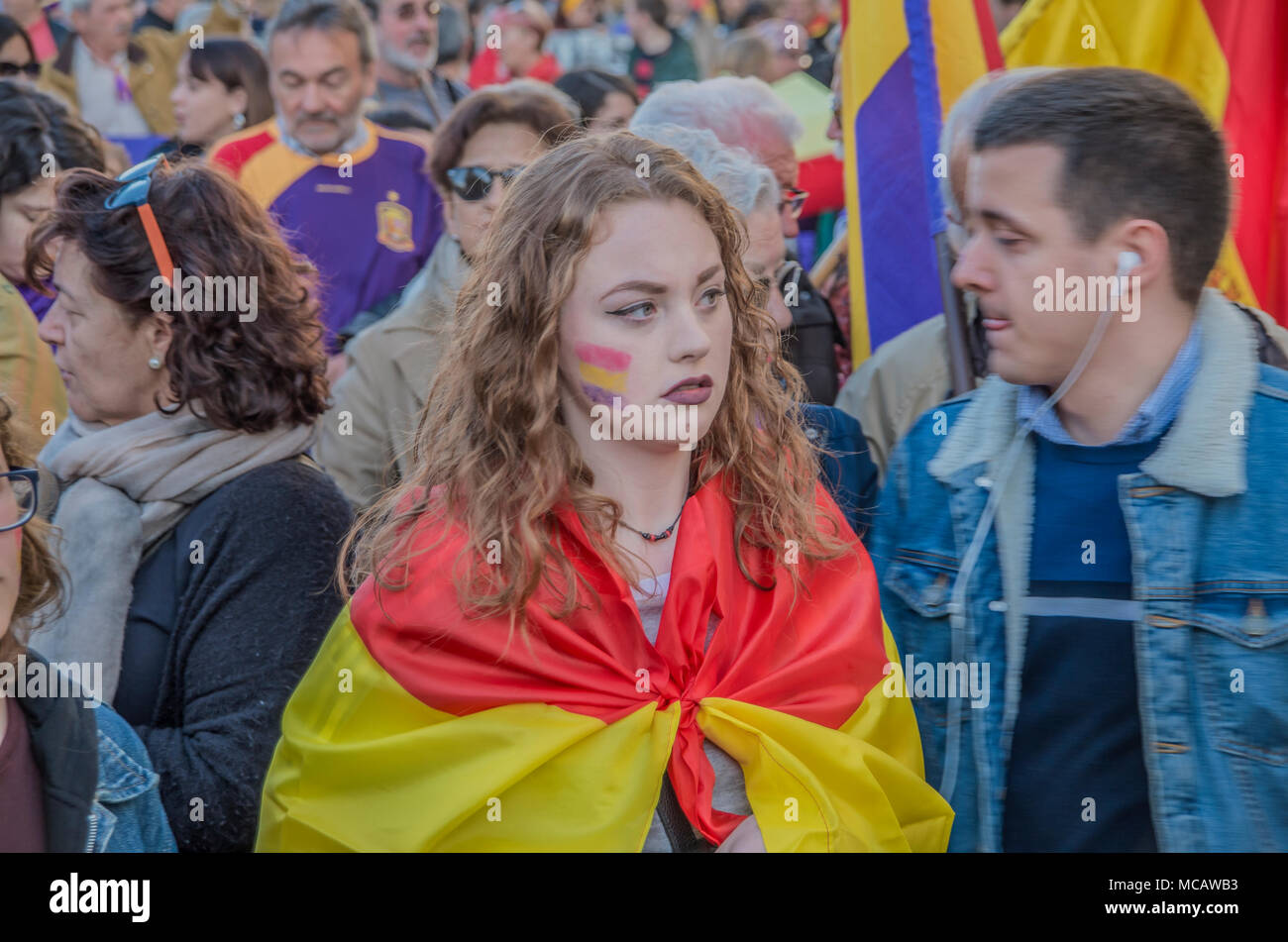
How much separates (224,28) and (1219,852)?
7.62 metres

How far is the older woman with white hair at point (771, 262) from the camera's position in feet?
10.6

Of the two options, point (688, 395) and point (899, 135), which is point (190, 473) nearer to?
point (688, 395)

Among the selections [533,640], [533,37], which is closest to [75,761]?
[533,640]

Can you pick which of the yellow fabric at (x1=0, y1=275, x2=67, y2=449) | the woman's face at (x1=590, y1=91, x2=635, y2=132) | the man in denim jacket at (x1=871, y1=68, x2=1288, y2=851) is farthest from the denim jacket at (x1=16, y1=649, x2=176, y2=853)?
the woman's face at (x1=590, y1=91, x2=635, y2=132)

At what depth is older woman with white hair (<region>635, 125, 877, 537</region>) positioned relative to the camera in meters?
3.24

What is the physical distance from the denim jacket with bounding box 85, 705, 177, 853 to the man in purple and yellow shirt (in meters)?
2.70

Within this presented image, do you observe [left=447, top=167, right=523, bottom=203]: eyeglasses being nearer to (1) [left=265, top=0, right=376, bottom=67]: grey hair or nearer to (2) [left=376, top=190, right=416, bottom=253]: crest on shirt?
(2) [left=376, top=190, right=416, bottom=253]: crest on shirt

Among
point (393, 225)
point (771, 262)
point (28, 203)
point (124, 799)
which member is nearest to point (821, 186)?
point (393, 225)

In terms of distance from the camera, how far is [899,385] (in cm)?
359

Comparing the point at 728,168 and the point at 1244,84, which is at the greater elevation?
the point at 1244,84

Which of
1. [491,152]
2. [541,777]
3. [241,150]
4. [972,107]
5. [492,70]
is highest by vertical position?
[492,70]

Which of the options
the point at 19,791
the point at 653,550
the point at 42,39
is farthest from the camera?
Answer: the point at 42,39

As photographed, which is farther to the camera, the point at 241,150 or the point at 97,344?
the point at 241,150

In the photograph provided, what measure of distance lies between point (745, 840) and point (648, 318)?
0.94 meters
